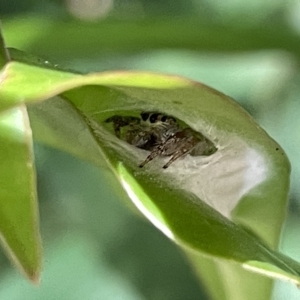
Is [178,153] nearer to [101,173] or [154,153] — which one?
[154,153]

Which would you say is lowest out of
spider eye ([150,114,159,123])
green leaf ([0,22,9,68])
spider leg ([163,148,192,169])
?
spider leg ([163,148,192,169])

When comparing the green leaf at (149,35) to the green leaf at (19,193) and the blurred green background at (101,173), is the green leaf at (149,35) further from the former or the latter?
the green leaf at (19,193)

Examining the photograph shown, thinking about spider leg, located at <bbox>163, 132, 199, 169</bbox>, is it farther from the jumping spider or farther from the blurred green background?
the blurred green background

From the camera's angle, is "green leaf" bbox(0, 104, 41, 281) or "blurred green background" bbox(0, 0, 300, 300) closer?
"green leaf" bbox(0, 104, 41, 281)

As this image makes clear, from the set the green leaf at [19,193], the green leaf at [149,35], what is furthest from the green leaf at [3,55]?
the green leaf at [149,35]

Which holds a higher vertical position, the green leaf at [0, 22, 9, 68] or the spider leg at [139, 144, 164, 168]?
the green leaf at [0, 22, 9, 68]

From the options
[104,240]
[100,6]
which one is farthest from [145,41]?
[100,6]

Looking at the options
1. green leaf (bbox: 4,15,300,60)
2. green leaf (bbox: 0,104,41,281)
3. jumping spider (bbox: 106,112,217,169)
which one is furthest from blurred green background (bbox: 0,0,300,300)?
green leaf (bbox: 0,104,41,281)
